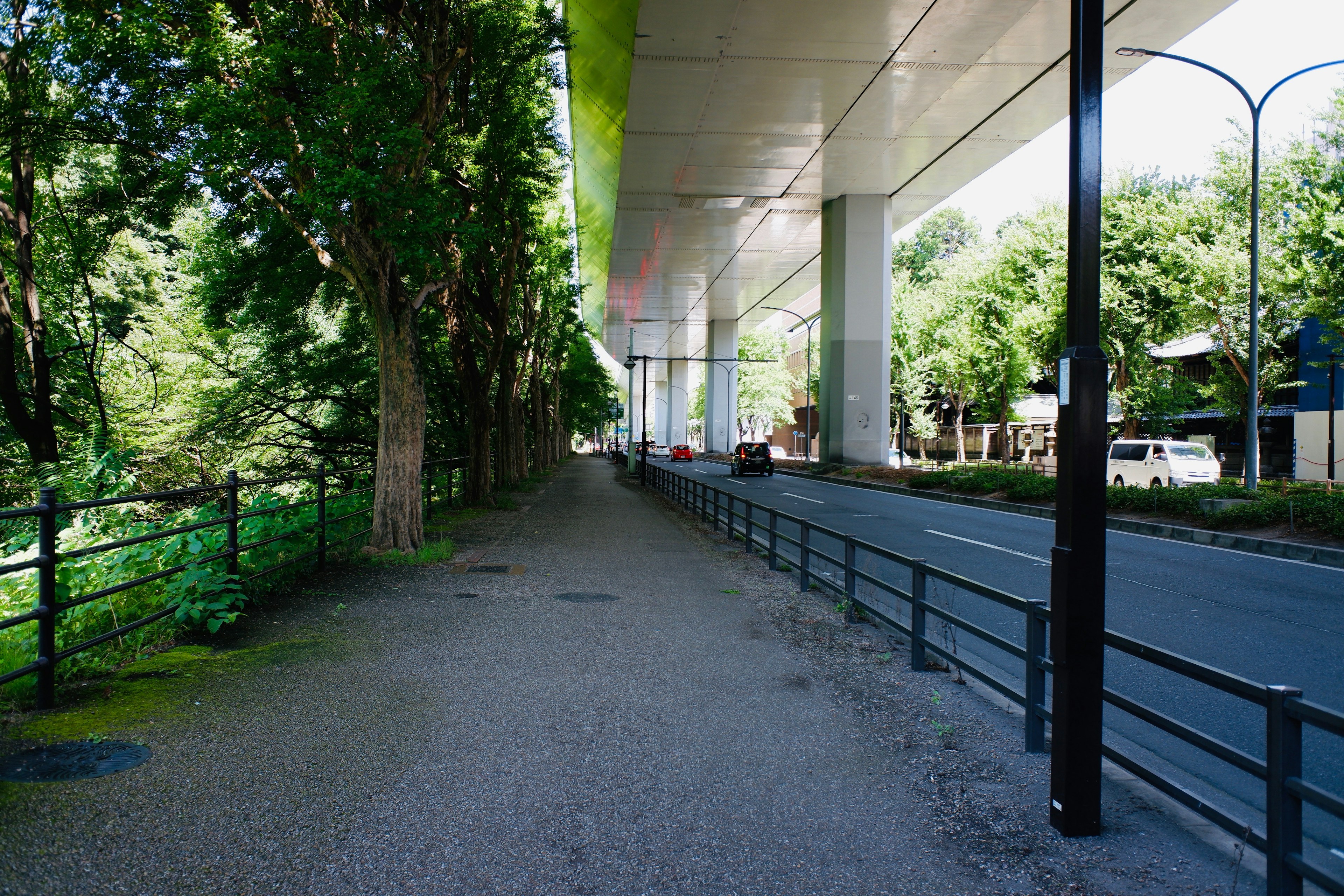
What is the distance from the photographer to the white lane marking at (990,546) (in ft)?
43.0

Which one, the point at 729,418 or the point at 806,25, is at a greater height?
the point at 806,25

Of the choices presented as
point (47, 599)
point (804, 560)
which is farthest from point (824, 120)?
point (47, 599)

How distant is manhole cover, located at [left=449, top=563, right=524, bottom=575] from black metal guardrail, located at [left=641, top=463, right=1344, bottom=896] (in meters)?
4.06

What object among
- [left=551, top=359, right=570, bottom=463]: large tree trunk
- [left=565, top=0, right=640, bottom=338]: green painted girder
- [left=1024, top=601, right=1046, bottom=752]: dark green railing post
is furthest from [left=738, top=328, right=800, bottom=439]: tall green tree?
[left=1024, top=601, right=1046, bottom=752]: dark green railing post

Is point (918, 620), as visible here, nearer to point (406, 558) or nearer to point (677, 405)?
point (406, 558)

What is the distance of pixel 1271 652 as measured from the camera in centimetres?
749

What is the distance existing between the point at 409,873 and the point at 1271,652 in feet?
23.9

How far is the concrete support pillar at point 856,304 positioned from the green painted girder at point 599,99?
8681 millimetres

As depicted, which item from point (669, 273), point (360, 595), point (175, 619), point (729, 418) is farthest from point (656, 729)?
point (729, 418)

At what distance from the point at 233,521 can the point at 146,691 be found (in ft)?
7.41

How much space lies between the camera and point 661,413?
389ft

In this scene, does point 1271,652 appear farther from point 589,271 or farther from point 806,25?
point 589,271

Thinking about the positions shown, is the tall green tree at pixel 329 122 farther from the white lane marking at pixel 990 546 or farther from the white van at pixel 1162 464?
the white van at pixel 1162 464

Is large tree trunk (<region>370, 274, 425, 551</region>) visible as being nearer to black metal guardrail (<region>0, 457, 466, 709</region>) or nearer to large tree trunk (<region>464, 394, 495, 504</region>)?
black metal guardrail (<region>0, 457, 466, 709</region>)
